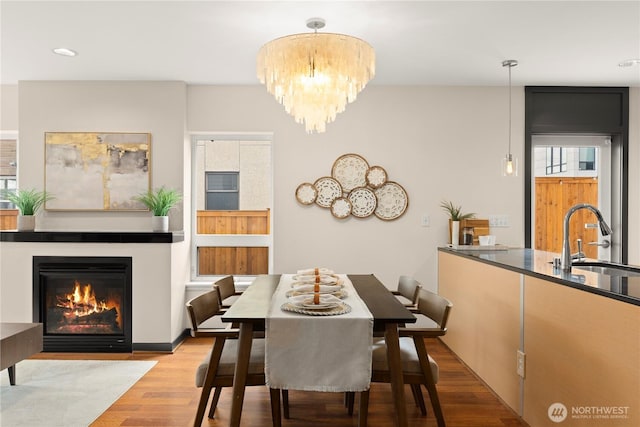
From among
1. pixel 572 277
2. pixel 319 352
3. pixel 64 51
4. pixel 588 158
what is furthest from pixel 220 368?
pixel 588 158

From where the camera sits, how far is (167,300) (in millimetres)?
4078

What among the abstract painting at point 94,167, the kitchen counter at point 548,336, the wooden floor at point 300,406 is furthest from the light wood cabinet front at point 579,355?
the abstract painting at point 94,167

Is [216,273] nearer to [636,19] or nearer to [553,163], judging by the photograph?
[553,163]

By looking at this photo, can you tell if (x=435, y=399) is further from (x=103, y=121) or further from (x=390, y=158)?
(x=103, y=121)

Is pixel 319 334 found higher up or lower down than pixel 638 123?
lower down

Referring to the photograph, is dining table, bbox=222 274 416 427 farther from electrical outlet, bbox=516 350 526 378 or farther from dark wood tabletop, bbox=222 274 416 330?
electrical outlet, bbox=516 350 526 378

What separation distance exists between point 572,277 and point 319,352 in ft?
4.28

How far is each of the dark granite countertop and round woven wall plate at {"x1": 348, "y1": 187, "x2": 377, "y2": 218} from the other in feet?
4.02

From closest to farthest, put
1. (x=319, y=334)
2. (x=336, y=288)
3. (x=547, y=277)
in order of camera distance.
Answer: (x=319, y=334) < (x=547, y=277) < (x=336, y=288)

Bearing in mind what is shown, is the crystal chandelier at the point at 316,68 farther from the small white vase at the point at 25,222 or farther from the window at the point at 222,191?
→ the small white vase at the point at 25,222

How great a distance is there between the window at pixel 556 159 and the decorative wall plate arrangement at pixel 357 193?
1.51m

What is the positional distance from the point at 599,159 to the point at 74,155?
5160 millimetres

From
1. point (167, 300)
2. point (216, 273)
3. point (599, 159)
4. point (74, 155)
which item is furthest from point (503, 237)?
point (74, 155)

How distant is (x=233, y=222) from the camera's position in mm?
4707
